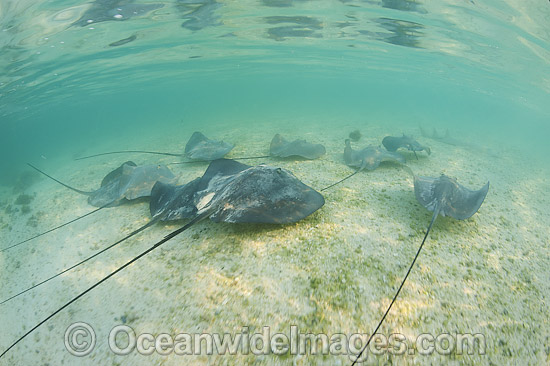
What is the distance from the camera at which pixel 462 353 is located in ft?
7.70

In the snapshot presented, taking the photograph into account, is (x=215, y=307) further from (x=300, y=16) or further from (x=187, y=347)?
(x=300, y=16)

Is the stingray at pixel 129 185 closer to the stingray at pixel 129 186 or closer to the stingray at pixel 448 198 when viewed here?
the stingray at pixel 129 186

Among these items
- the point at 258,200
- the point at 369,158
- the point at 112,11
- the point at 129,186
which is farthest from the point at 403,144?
the point at 112,11

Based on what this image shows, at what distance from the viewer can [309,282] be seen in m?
2.91

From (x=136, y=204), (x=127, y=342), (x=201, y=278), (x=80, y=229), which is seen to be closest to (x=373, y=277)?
(x=201, y=278)

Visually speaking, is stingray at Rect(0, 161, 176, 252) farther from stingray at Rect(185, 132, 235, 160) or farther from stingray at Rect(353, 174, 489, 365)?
stingray at Rect(353, 174, 489, 365)

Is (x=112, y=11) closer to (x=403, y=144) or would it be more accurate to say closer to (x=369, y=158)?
(x=369, y=158)

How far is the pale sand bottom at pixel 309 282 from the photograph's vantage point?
2.51 meters

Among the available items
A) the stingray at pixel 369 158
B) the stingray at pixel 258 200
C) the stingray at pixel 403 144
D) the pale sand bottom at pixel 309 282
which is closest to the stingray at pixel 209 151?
the pale sand bottom at pixel 309 282

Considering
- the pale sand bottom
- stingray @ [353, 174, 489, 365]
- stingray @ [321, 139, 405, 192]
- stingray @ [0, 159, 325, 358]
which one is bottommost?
stingray @ [321, 139, 405, 192]

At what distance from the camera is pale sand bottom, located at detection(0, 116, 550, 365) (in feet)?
8.22

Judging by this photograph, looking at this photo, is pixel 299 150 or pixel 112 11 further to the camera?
pixel 112 11

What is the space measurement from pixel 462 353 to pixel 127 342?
11.7 feet

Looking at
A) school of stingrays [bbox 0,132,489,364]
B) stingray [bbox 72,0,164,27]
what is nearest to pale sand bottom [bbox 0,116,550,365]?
school of stingrays [bbox 0,132,489,364]
